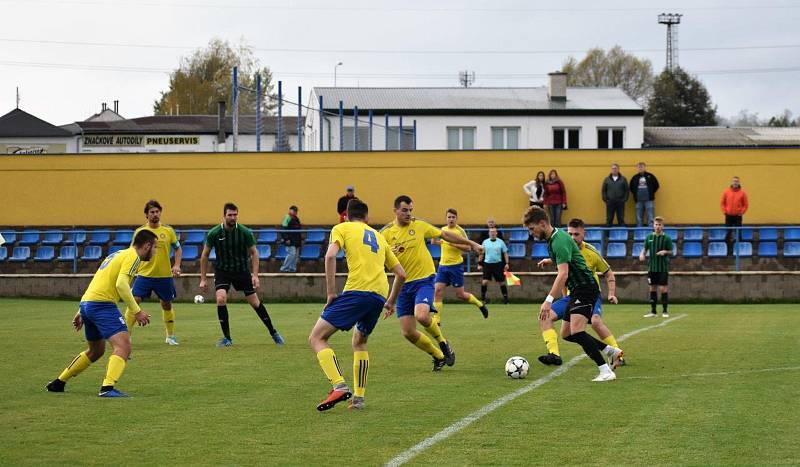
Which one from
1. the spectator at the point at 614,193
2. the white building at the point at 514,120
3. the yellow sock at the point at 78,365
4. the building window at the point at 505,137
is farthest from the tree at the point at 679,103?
the yellow sock at the point at 78,365

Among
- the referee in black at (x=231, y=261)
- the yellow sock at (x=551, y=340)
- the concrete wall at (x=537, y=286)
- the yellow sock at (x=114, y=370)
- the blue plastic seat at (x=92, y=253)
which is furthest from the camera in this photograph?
the blue plastic seat at (x=92, y=253)

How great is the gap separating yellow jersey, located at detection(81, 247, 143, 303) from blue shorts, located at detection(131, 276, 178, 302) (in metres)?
5.63

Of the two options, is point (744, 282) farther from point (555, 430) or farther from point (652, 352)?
point (555, 430)

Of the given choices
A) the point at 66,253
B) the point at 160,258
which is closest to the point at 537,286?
the point at 66,253

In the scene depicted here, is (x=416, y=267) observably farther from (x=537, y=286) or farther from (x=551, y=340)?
(x=537, y=286)

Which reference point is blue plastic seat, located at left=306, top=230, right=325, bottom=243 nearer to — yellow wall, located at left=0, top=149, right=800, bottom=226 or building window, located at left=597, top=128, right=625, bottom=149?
yellow wall, located at left=0, top=149, right=800, bottom=226

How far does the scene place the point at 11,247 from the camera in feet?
104

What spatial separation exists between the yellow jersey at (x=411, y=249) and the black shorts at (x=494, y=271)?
13037 millimetres

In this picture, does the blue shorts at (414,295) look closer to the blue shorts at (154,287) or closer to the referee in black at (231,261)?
the referee in black at (231,261)

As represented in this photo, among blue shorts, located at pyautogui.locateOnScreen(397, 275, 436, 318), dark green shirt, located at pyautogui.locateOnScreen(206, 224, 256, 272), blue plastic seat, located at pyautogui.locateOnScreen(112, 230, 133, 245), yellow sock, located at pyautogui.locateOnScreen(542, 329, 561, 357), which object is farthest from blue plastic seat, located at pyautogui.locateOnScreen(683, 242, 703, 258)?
blue shorts, located at pyautogui.locateOnScreen(397, 275, 436, 318)

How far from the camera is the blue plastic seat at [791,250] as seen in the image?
29312mm

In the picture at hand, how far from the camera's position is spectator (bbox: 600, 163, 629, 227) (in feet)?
102

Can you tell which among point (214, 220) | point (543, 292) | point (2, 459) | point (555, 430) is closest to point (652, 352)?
point (555, 430)

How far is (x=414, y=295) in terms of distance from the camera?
550 inches
